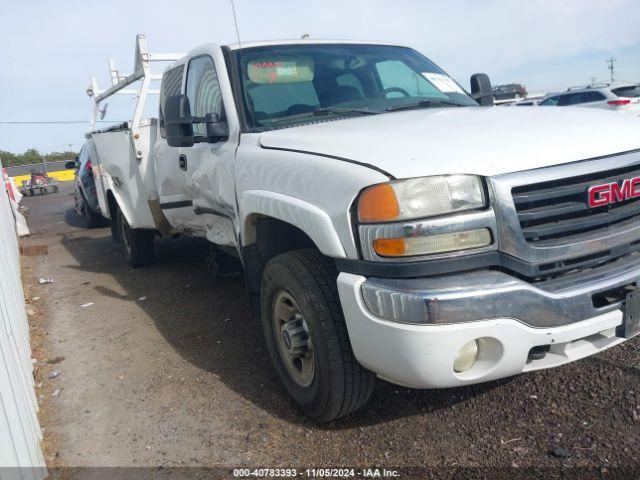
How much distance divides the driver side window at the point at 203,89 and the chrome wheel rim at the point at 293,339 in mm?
1330

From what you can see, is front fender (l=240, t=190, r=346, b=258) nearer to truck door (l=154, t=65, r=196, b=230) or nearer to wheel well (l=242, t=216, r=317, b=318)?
wheel well (l=242, t=216, r=317, b=318)

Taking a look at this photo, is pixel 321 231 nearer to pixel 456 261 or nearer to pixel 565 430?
pixel 456 261

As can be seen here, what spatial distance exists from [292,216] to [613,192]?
4.64ft

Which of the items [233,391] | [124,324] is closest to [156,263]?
[124,324]

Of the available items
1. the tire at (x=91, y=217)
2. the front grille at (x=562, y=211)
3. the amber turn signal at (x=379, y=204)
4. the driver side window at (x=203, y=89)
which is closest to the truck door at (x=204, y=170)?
the driver side window at (x=203, y=89)

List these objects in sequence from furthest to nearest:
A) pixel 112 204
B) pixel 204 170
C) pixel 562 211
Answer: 1. pixel 112 204
2. pixel 204 170
3. pixel 562 211

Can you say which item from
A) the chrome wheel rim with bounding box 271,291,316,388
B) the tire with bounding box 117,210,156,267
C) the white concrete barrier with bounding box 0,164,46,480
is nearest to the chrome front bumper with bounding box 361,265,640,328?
the chrome wheel rim with bounding box 271,291,316,388

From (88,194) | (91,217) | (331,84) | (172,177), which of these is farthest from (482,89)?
(91,217)

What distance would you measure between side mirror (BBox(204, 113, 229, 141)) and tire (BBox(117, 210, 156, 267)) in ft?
10.6

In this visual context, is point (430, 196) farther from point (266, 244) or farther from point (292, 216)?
point (266, 244)

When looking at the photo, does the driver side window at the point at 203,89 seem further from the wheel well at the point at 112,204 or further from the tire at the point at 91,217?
the tire at the point at 91,217

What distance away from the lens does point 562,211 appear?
7.41ft

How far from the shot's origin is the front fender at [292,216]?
237 cm

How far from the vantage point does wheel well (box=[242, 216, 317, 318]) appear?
319cm
